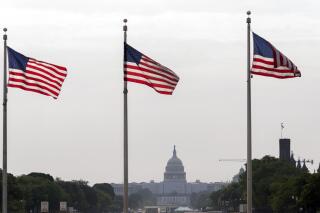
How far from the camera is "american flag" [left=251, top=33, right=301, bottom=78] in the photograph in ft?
194

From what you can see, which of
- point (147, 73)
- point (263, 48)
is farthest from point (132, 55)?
point (263, 48)

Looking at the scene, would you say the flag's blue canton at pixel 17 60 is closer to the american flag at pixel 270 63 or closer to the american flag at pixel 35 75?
the american flag at pixel 35 75

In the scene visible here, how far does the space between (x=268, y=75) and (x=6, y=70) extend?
14616 mm

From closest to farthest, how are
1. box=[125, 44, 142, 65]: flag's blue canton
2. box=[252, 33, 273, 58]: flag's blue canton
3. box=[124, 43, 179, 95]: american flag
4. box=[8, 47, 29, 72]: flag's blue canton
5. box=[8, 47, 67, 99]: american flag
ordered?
box=[124, 43, 179, 95]: american flag → box=[252, 33, 273, 58]: flag's blue canton → box=[125, 44, 142, 65]: flag's blue canton → box=[8, 47, 67, 99]: american flag → box=[8, 47, 29, 72]: flag's blue canton

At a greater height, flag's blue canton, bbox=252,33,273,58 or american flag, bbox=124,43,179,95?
flag's blue canton, bbox=252,33,273,58

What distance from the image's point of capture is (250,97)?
6262cm

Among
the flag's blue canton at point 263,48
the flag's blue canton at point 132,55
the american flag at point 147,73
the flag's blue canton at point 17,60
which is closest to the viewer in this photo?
the american flag at point 147,73

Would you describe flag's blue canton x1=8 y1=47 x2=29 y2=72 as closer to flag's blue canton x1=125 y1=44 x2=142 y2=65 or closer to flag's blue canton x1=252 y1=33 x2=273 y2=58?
flag's blue canton x1=125 y1=44 x2=142 y2=65

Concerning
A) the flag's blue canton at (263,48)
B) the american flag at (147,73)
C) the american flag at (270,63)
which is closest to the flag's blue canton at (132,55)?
the american flag at (147,73)

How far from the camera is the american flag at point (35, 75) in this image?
60.8 meters

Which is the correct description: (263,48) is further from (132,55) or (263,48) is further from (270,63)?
(132,55)

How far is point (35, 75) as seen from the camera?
202 ft

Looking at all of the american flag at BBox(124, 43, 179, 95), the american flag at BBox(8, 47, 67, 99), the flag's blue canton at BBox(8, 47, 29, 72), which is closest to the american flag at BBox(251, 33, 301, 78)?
the american flag at BBox(124, 43, 179, 95)

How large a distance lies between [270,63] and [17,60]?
1322 cm
